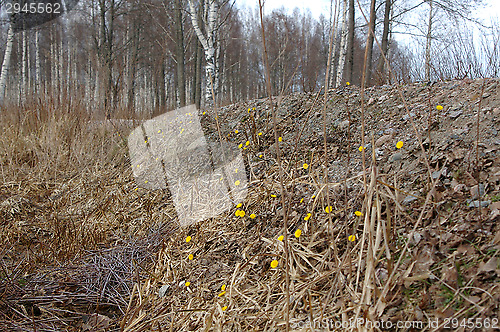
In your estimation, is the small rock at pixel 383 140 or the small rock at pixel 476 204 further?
the small rock at pixel 383 140

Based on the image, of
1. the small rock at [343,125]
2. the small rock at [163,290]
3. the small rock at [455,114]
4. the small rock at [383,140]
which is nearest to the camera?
the small rock at [163,290]

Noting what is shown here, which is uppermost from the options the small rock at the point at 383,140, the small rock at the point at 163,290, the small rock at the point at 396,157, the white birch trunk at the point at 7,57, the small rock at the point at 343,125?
the white birch trunk at the point at 7,57

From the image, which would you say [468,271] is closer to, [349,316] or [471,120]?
[349,316]

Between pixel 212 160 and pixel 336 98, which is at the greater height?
pixel 336 98

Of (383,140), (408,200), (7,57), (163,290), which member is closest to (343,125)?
(383,140)

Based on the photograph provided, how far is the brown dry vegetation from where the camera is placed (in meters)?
1.11

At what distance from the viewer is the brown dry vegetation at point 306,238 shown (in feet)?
3.64

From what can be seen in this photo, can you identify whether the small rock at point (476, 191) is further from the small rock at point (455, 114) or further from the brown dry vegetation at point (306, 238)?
the small rock at point (455, 114)

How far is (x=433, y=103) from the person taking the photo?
6.89ft

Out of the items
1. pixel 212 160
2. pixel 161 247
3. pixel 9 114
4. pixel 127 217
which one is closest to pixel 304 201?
pixel 161 247

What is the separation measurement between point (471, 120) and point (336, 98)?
4.07 ft

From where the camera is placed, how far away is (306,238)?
5.33 feet

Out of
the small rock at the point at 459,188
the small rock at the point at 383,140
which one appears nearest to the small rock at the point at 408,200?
the small rock at the point at 459,188

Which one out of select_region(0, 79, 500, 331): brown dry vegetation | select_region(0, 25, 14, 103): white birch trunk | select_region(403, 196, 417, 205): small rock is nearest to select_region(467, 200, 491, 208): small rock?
select_region(0, 79, 500, 331): brown dry vegetation
